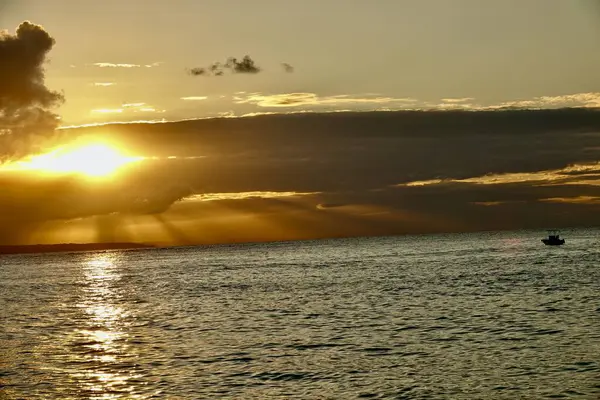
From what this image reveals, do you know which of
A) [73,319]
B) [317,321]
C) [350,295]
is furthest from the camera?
[350,295]

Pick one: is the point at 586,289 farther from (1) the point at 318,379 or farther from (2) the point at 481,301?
(1) the point at 318,379

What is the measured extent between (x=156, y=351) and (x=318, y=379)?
584 inches

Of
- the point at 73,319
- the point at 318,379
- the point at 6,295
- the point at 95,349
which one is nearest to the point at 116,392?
the point at 318,379

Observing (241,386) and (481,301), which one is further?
(481,301)

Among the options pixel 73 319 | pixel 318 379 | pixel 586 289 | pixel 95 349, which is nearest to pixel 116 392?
pixel 318 379

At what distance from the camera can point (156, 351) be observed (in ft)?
171

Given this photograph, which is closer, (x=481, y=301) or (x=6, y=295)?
(x=481, y=301)

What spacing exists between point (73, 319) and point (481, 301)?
38309mm

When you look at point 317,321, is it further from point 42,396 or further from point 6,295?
point 6,295

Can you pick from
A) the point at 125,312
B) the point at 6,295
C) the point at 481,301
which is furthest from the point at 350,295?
the point at 6,295

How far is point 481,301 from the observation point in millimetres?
77125

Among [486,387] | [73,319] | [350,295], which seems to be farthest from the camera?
[350,295]

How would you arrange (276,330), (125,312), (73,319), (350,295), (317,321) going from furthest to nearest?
(350,295)
(125,312)
(73,319)
(317,321)
(276,330)

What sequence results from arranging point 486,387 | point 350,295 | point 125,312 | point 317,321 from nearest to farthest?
point 486,387 < point 317,321 < point 125,312 < point 350,295
